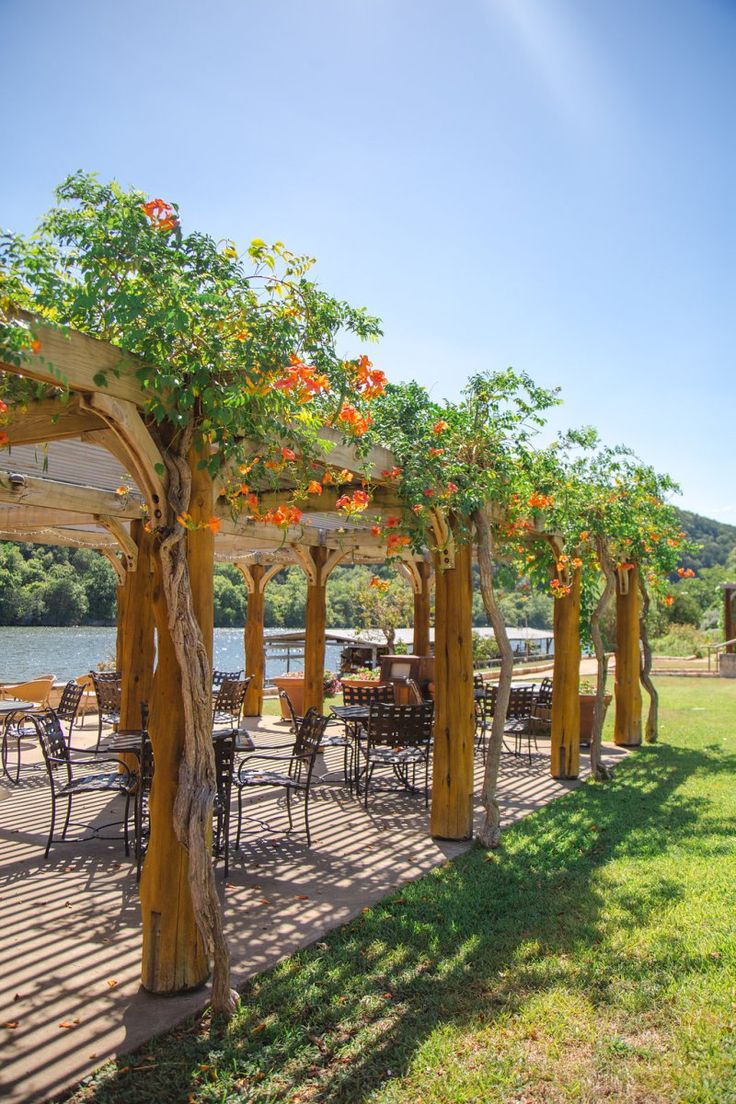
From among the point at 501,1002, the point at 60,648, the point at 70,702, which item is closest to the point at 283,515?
the point at 501,1002

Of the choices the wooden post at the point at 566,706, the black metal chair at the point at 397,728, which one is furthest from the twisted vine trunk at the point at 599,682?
the black metal chair at the point at 397,728

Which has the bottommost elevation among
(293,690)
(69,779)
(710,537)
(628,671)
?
(293,690)

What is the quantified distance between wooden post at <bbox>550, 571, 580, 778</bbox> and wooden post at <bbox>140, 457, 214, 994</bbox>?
547 cm

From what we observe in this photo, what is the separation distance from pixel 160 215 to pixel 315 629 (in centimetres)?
820

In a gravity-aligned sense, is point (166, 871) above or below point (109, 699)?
above

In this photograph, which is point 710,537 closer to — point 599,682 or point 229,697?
point 599,682

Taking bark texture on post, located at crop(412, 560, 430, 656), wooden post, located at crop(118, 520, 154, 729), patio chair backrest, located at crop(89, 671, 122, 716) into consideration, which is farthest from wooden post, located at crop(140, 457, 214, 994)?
bark texture on post, located at crop(412, 560, 430, 656)

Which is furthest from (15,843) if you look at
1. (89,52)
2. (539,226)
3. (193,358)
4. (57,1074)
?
(539,226)

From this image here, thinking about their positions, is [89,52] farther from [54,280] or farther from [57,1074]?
[57,1074]

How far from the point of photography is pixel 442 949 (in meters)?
3.58

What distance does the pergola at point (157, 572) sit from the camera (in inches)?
119

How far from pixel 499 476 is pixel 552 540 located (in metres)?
2.53

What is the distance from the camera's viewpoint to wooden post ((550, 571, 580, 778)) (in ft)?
26.2

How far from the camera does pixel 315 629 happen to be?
1073 centimetres
